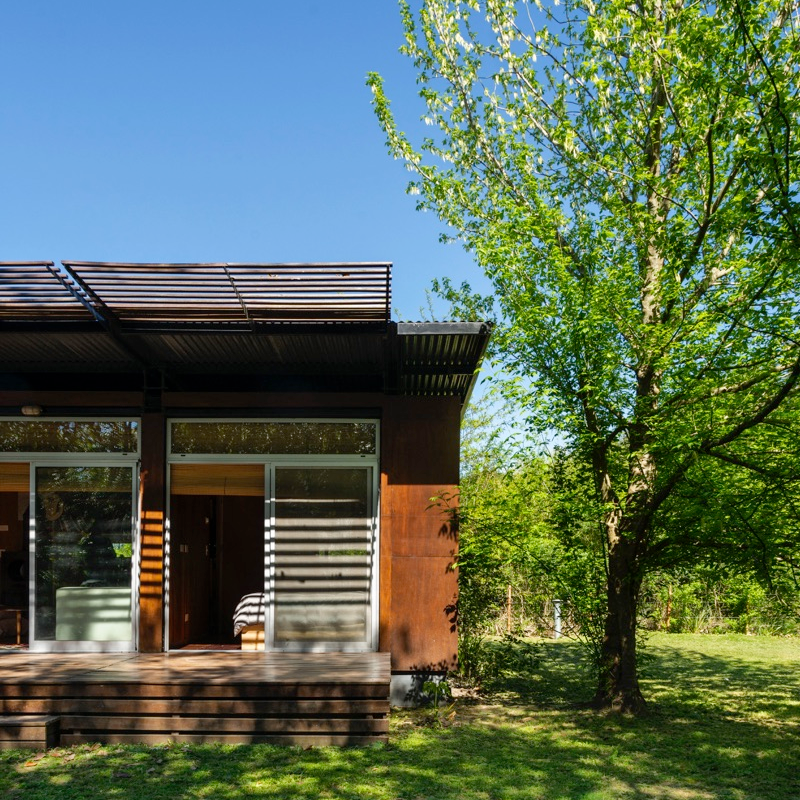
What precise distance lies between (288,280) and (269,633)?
3.80m

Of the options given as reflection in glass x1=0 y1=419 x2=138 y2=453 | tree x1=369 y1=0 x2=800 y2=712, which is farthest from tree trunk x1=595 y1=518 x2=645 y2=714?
reflection in glass x1=0 y1=419 x2=138 y2=453

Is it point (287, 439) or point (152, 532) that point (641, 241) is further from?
point (152, 532)

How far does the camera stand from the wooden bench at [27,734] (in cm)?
628

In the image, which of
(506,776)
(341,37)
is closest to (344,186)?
(341,37)

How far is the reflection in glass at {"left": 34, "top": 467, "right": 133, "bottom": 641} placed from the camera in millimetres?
8422

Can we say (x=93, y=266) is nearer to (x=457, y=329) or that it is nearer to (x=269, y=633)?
(x=457, y=329)

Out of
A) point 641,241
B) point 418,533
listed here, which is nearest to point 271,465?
point 418,533

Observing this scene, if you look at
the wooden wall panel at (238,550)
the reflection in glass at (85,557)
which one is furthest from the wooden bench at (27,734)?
the wooden wall panel at (238,550)

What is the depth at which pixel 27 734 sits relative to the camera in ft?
20.7

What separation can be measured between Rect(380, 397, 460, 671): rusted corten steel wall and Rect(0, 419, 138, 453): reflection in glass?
99.9 inches

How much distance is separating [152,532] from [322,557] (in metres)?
1.66

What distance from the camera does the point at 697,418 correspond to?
650cm

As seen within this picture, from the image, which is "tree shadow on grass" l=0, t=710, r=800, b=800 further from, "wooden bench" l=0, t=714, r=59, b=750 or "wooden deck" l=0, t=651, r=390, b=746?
"wooden bench" l=0, t=714, r=59, b=750

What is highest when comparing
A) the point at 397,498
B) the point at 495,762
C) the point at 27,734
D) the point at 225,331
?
the point at 225,331
